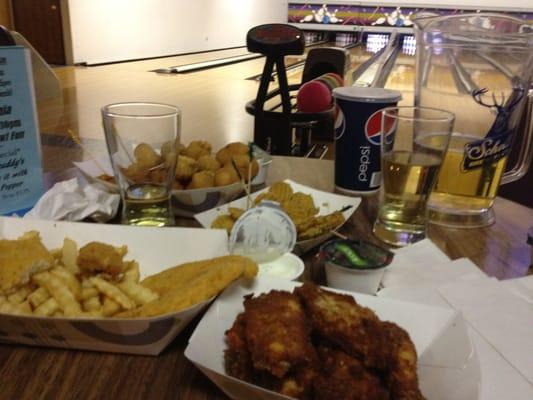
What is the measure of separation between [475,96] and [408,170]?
20 cm

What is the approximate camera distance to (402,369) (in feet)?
1.19

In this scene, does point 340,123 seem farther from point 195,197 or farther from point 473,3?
point 473,3

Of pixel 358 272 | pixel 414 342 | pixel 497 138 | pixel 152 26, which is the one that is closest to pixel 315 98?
pixel 497 138

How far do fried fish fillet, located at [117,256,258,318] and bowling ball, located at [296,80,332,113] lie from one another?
0.99 metres

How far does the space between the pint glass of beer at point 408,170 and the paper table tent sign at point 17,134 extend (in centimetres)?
46

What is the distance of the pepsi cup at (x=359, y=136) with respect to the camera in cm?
77

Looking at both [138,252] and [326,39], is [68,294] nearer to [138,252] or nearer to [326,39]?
[138,252]

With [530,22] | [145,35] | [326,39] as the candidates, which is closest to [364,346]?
[530,22]

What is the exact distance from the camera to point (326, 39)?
8.20 m

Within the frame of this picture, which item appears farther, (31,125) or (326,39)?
(326,39)

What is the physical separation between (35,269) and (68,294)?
0.05m

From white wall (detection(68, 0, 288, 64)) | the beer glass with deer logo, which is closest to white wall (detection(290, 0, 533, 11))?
white wall (detection(68, 0, 288, 64))

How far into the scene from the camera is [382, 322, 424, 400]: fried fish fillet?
35cm

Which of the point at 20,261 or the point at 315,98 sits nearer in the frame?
the point at 20,261
